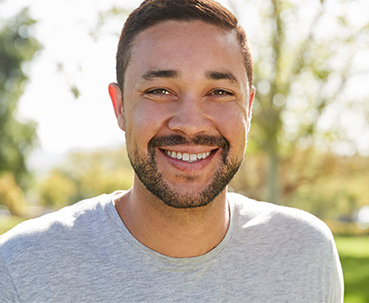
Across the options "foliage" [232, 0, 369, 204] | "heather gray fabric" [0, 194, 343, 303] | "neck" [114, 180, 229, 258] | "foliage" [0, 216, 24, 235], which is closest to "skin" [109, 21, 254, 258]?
"neck" [114, 180, 229, 258]

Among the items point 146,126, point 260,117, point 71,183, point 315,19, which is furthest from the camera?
point 71,183

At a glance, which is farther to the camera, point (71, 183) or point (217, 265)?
point (71, 183)

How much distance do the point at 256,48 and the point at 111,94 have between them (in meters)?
12.0

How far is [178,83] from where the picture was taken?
7.16 feet

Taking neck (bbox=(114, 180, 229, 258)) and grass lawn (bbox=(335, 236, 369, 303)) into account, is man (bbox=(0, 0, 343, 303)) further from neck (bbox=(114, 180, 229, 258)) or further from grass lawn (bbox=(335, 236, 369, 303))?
grass lawn (bbox=(335, 236, 369, 303))

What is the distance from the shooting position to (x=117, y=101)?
258 centimetres

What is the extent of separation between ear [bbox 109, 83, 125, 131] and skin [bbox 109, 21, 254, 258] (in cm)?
16

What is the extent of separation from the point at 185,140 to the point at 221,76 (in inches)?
16.3

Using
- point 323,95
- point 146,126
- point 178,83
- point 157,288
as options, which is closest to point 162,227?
point 157,288

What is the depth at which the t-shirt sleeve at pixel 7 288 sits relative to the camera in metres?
1.96

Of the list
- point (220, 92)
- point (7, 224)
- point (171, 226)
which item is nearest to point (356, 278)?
point (171, 226)

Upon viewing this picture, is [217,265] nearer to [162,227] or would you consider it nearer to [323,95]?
[162,227]

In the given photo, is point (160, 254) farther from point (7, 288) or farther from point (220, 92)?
point (220, 92)

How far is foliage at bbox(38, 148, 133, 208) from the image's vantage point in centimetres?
4797
